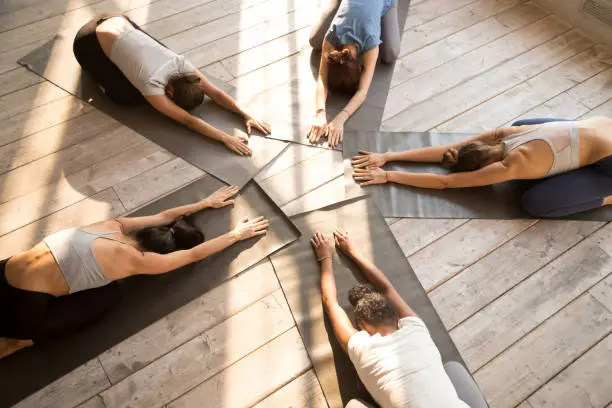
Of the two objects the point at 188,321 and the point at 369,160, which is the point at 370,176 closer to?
the point at 369,160

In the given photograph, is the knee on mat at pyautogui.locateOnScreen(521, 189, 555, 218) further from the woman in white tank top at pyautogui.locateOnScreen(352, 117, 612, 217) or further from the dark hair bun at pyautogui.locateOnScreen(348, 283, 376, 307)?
the dark hair bun at pyautogui.locateOnScreen(348, 283, 376, 307)

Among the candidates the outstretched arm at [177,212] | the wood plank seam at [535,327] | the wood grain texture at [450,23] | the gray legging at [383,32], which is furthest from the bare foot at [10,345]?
the wood grain texture at [450,23]

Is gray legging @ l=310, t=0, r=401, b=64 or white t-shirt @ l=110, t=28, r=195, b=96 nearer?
white t-shirt @ l=110, t=28, r=195, b=96

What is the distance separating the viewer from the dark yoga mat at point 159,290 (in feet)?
5.99

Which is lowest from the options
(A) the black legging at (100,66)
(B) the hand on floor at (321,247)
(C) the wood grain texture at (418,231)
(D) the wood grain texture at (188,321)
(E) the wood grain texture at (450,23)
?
(D) the wood grain texture at (188,321)

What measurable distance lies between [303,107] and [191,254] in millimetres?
1135

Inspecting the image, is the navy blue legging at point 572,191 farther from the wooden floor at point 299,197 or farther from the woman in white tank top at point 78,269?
the woman in white tank top at point 78,269

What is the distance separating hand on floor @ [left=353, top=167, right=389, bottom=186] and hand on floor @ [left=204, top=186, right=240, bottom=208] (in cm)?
61

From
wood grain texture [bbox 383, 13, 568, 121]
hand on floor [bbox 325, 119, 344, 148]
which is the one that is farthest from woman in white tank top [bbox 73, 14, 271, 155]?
wood grain texture [bbox 383, 13, 568, 121]

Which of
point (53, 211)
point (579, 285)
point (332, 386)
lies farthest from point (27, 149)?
point (579, 285)

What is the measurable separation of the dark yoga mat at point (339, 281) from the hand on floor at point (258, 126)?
0.58m

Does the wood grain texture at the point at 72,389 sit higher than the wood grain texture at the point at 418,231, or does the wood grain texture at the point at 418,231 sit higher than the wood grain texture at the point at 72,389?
the wood grain texture at the point at 418,231

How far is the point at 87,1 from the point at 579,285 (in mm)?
3437

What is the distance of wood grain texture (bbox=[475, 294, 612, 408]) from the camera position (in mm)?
1857
